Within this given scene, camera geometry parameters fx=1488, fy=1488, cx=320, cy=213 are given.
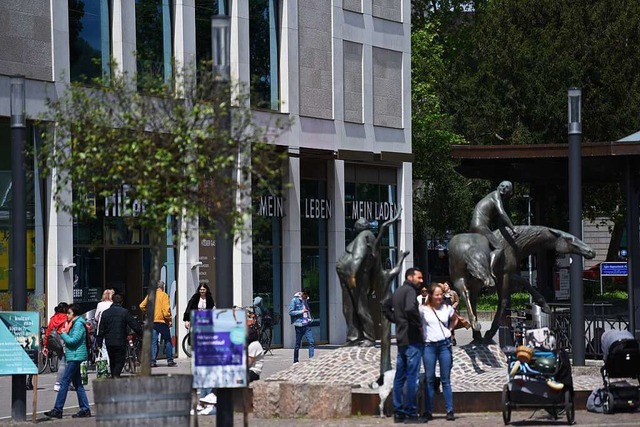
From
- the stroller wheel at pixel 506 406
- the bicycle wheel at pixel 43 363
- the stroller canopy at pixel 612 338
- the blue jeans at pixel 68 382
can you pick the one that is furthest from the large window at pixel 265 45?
the stroller wheel at pixel 506 406

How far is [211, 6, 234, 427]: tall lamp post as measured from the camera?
14.4m

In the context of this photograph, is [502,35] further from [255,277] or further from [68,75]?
[68,75]

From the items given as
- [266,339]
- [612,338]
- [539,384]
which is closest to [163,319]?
[266,339]

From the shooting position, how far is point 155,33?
3425 cm

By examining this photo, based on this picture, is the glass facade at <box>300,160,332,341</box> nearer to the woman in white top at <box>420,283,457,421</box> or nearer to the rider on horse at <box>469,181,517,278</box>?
the rider on horse at <box>469,181,517,278</box>

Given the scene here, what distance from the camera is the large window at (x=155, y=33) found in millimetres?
33844

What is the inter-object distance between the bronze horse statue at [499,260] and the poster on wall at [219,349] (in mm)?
7123

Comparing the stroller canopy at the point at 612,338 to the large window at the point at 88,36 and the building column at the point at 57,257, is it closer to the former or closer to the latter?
the building column at the point at 57,257

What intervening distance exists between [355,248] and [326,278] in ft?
64.2

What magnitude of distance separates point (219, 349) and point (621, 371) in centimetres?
664

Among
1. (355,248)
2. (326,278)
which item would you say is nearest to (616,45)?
Answer: (326,278)

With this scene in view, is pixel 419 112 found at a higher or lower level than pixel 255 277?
higher

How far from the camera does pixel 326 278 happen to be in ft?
132

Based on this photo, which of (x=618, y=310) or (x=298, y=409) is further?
(x=618, y=310)
